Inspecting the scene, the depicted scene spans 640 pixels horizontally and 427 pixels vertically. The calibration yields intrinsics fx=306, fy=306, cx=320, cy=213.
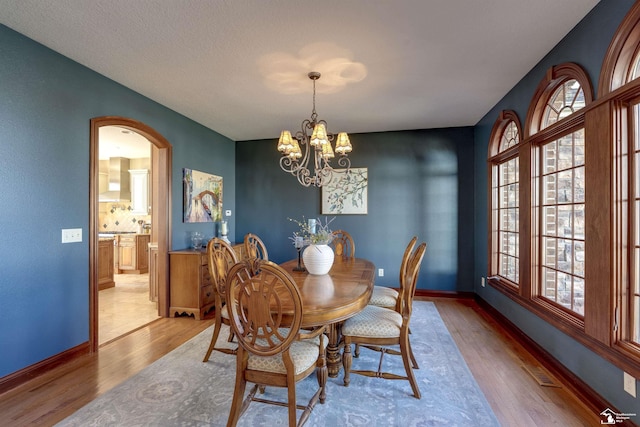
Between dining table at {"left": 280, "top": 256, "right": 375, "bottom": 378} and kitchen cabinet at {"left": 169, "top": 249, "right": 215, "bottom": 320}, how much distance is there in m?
1.38

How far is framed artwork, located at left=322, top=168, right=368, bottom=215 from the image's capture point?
5105 millimetres

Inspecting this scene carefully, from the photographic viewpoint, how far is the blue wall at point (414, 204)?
480 cm

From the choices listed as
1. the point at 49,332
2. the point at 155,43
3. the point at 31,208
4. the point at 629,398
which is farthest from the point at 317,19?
the point at 49,332

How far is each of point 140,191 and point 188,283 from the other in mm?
4363

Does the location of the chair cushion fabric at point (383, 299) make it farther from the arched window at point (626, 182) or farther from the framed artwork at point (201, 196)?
the framed artwork at point (201, 196)

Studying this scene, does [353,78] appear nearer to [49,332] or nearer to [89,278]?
[89,278]

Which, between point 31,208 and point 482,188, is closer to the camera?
point 31,208

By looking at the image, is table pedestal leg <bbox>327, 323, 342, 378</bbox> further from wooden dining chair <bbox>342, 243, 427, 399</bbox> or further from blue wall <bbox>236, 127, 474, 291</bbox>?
blue wall <bbox>236, 127, 474, 291</bbox>

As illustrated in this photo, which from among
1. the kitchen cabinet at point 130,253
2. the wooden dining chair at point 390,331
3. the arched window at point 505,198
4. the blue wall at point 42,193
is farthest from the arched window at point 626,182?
the kitchen cabinet at point 130,253

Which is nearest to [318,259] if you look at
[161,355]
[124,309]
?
[161,355]

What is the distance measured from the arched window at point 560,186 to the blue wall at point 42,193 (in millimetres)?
4141

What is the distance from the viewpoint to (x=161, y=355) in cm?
283

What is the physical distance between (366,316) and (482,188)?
3.06m

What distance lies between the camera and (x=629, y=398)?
1.76m
